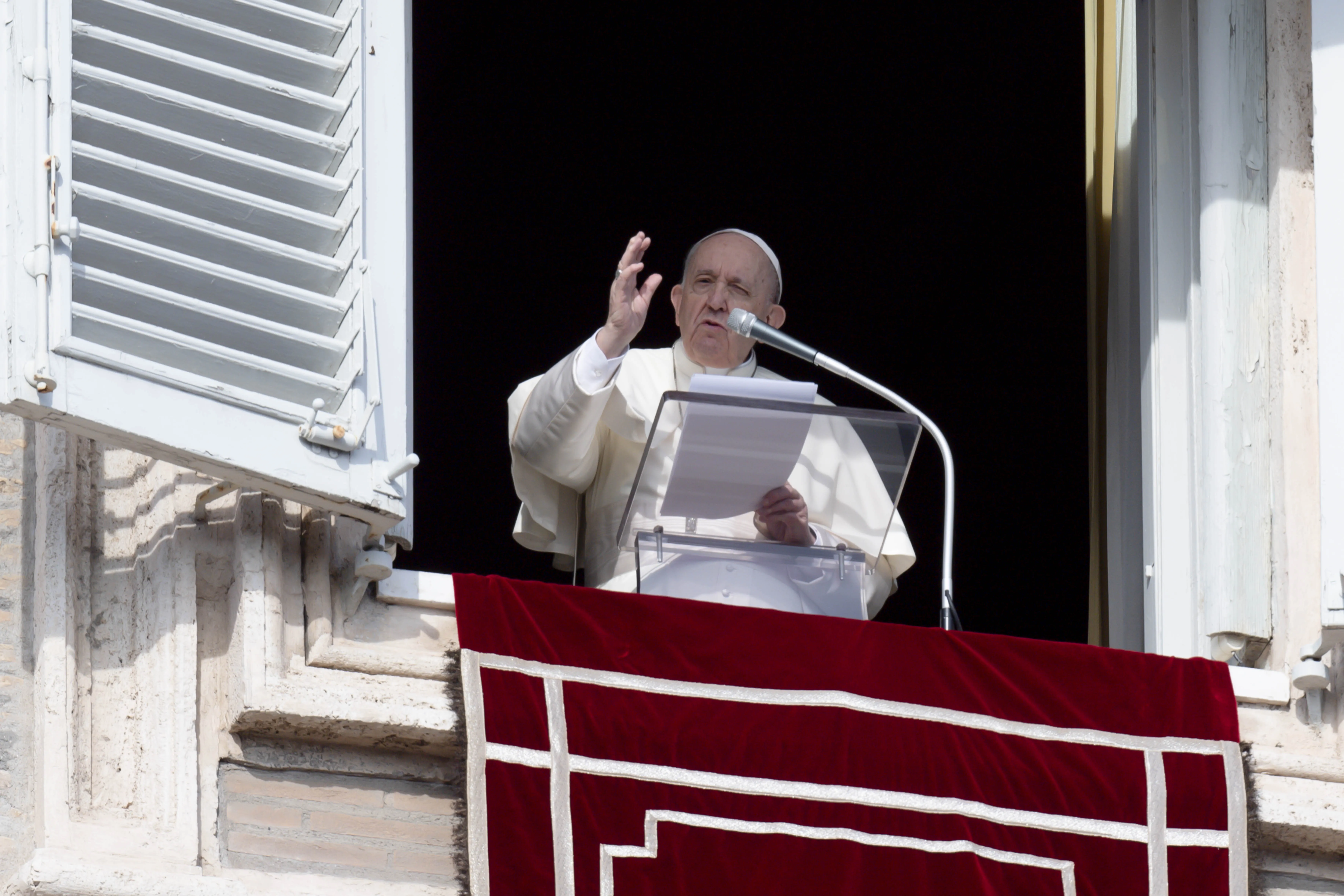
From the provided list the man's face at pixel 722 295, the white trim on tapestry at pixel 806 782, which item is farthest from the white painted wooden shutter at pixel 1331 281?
the man's face at pixel 722 295

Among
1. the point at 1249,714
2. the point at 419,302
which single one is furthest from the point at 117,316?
the point at 419,302

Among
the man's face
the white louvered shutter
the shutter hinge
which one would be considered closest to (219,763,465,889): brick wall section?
the white louvered shutter

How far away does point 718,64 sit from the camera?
29.5 ft

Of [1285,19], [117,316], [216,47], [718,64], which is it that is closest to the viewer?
[117,316]

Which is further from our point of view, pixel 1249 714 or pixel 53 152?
pixel 1249 714

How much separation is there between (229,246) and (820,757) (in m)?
1.54

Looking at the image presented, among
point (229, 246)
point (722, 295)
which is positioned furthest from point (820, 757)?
point (722, 295)

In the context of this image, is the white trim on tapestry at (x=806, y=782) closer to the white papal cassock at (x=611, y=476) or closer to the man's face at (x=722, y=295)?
the white papal cassock at (x=611, y=476)

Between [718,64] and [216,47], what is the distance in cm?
374

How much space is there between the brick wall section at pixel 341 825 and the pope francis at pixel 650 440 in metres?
0.85

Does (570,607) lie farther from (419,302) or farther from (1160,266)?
(419,302)

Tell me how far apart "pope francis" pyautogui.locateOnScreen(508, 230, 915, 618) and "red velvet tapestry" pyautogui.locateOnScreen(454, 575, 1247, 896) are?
0.37 metres

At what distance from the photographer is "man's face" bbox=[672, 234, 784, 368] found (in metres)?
6.59

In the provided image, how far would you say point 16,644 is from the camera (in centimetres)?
516
